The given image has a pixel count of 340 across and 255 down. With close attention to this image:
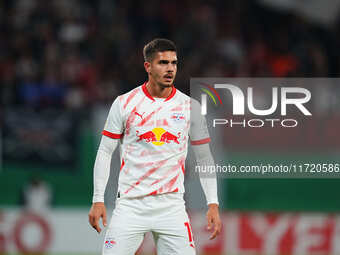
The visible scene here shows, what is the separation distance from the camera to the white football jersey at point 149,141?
17.1 ft

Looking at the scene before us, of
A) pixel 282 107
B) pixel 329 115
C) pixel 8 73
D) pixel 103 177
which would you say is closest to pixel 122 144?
pixel 103 177

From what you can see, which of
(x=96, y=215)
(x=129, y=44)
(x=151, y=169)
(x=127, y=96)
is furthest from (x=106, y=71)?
(x=96, y=215)

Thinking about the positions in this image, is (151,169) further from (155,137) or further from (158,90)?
(158,90)

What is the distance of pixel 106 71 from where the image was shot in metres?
11.3

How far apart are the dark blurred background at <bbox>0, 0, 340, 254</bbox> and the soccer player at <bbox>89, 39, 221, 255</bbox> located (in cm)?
372

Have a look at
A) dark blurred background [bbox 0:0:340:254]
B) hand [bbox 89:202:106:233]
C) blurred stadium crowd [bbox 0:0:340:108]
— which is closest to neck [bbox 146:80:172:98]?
hand [bbox 89:202:106:233]

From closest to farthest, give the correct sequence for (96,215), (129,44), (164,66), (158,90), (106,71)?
(96,215) → (164,66) → (158,90) → (106,71) → (129,44)

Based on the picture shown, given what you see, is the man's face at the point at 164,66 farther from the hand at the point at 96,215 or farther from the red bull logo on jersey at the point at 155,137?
the hand at the point at 96,215

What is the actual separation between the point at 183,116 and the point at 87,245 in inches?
186

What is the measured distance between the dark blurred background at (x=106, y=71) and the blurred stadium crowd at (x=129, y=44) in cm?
2

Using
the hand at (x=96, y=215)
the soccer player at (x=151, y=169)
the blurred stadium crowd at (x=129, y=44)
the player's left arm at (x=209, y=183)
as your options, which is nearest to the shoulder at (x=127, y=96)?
the soccer player at (x=151, y=169)

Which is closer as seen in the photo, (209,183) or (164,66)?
(164,66)

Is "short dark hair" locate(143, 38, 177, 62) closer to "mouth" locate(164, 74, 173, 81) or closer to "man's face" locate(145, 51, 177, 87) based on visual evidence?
"man's face" locate(145, 51, 177, 87)

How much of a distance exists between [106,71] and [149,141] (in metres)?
6.24
